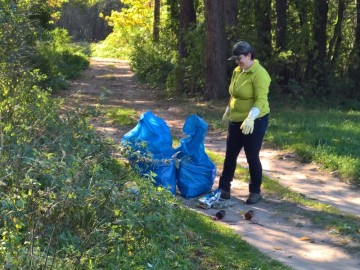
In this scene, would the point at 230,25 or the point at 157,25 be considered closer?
the point at 230,25

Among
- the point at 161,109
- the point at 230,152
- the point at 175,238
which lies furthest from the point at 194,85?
the point at 175,238

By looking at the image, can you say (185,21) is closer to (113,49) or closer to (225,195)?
(225,195)

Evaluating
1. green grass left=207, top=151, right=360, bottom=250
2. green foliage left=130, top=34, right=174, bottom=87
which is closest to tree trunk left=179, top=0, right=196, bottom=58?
green foliage left=130, top=34, right=174, bottom=87

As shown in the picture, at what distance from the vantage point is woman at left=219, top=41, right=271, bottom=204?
763 centimetres

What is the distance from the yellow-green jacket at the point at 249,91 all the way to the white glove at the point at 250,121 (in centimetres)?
9

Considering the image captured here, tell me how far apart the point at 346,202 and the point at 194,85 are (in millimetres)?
9641

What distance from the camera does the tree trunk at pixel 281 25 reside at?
57.1 feet

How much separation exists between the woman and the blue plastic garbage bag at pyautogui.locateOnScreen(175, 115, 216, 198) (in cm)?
26

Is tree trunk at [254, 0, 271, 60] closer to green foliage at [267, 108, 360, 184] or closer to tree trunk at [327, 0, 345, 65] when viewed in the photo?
tree trunk at [327, 0, 345, 65]

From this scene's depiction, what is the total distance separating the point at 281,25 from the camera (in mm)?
17375

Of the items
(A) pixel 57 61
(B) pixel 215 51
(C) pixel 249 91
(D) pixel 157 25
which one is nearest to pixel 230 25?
(B) pixel 215 51

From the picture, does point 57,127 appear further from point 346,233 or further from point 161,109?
point 161,109

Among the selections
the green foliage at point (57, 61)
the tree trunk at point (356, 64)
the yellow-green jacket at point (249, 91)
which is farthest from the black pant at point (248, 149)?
the tree trunk at point (356, 64)

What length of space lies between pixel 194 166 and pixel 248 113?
104 centimetres
